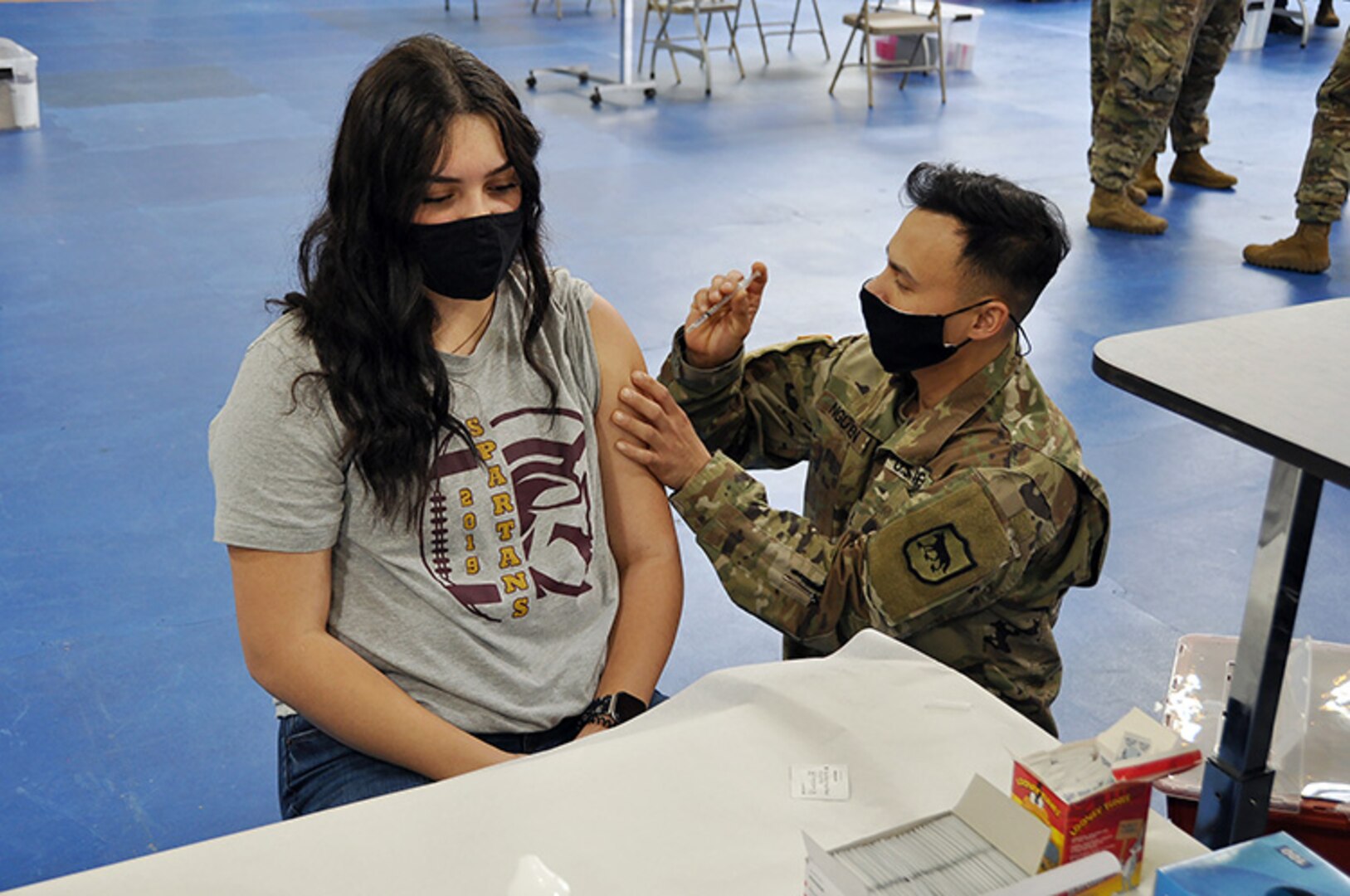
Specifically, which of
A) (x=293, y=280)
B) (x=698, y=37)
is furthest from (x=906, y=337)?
(x=698, y=37)

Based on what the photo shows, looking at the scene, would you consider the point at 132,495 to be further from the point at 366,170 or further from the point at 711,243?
the point at 711,243

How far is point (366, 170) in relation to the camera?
1.63 m

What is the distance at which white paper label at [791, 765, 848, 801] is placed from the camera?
1.32 meters

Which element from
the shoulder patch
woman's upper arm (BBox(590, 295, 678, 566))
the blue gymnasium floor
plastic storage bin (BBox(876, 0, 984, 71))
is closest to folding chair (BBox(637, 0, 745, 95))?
the blue gymnasium floor

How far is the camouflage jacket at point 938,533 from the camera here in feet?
5.64

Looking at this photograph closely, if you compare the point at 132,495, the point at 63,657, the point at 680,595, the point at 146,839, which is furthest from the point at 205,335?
the point at 680,595

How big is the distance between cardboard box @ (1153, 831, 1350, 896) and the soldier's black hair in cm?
92

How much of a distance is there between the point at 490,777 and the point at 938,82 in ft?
26.2

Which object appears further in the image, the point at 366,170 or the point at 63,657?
the point at 63,657

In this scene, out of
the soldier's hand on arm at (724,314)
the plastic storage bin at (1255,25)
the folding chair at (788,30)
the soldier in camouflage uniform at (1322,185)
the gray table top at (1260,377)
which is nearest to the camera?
the gray table top at (1260,377)

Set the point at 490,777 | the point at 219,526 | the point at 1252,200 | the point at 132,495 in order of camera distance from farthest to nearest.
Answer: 1. the point at 1252,200
2. the point at 132,495
3. the point at 219,526
4. the point at 490,777

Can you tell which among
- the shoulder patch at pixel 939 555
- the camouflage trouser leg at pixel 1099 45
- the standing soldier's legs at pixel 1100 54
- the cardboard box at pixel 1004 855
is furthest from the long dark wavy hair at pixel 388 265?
the camouflage trouser leg at pixel 1099 45

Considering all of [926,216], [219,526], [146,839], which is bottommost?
[146,839]

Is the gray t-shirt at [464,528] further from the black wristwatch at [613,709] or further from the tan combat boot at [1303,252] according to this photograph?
the tan combat boot at [1303,252]
